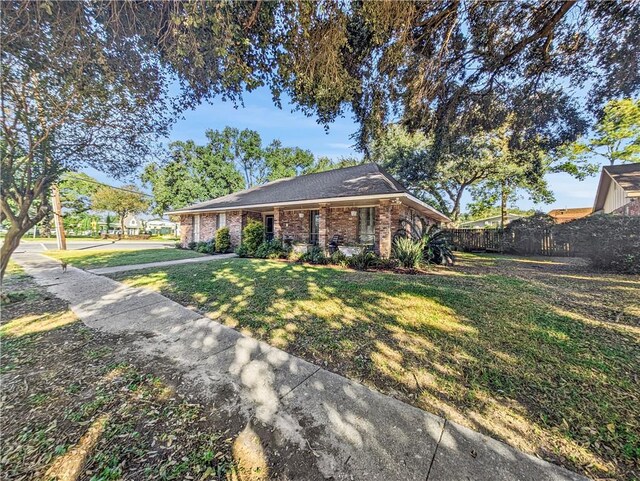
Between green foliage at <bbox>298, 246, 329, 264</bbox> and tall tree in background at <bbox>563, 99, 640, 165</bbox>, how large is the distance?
61.9 feet

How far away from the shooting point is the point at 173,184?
25359 mm

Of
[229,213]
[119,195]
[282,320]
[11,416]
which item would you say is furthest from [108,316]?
[119,195]

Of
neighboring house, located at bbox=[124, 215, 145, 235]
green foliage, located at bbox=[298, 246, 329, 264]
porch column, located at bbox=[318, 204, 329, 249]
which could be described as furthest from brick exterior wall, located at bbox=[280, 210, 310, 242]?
neighboring house, located at bbox=[124, 215, 145, 235]

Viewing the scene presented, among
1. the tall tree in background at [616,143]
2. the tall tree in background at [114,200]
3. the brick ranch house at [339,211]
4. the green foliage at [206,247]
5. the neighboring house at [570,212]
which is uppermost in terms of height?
the tall tree in background at [616,143]

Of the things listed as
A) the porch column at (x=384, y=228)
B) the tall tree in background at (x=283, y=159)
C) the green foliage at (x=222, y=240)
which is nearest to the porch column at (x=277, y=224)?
the green foliage at (x=222, y=240)

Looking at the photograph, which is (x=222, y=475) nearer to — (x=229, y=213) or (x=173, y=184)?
(x=229, y=213)

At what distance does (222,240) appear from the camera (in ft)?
45.1

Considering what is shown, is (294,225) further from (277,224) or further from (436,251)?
(436,251)

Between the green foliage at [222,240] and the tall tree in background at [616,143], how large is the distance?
2298 centimetres

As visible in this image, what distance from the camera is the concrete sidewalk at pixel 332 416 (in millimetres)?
1606

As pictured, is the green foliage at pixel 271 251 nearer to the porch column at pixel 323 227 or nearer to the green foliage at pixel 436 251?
the porch column at pixel 323 227

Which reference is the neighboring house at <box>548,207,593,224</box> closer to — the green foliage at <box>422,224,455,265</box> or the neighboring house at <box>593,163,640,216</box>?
the neighboring house at <box>593,163,640,216</box>

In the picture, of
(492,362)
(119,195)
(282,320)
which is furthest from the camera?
(119,195)

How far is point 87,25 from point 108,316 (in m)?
4.39
